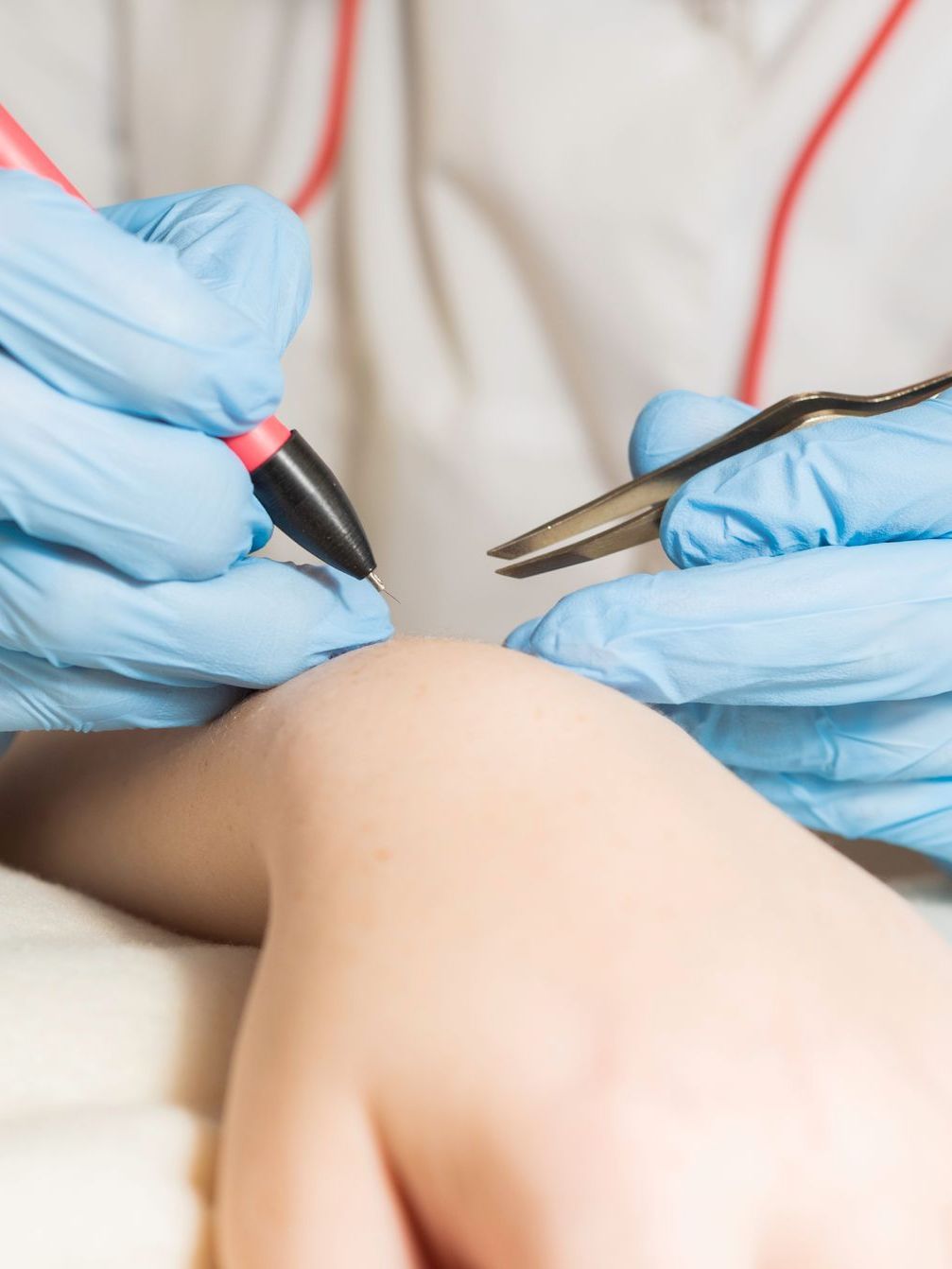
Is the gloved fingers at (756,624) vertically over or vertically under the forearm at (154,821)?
over

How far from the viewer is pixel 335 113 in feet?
4.02

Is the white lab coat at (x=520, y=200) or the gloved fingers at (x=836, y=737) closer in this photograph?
the gloved fingers at (x=836, y=737)

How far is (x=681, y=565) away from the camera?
90 centimetres

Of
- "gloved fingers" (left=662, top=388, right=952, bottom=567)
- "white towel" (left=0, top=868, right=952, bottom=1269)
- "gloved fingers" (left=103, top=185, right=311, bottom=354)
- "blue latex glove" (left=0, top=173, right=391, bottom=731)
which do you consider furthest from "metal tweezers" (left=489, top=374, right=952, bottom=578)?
"white towel" (left=0, top=868, right=952, bottom=1269)

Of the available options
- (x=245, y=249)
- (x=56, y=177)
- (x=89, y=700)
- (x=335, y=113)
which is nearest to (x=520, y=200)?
(x=335, y=113)

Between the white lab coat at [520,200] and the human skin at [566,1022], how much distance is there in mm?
661

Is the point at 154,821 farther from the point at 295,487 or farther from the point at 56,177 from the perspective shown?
the point at 56,177

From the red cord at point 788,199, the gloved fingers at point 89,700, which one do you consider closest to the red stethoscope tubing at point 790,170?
the red cord at point 788,199

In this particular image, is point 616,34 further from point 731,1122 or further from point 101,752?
point 731,1122

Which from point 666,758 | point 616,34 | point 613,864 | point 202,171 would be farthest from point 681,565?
point 202,171

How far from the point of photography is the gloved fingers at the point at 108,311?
2.19 ft

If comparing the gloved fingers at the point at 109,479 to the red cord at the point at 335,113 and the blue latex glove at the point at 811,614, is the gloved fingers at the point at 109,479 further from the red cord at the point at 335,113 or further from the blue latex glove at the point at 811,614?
the red cord at the point at 335,113

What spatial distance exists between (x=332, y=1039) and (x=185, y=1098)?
5.4 inches

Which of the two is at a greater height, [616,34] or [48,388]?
[616,34]
